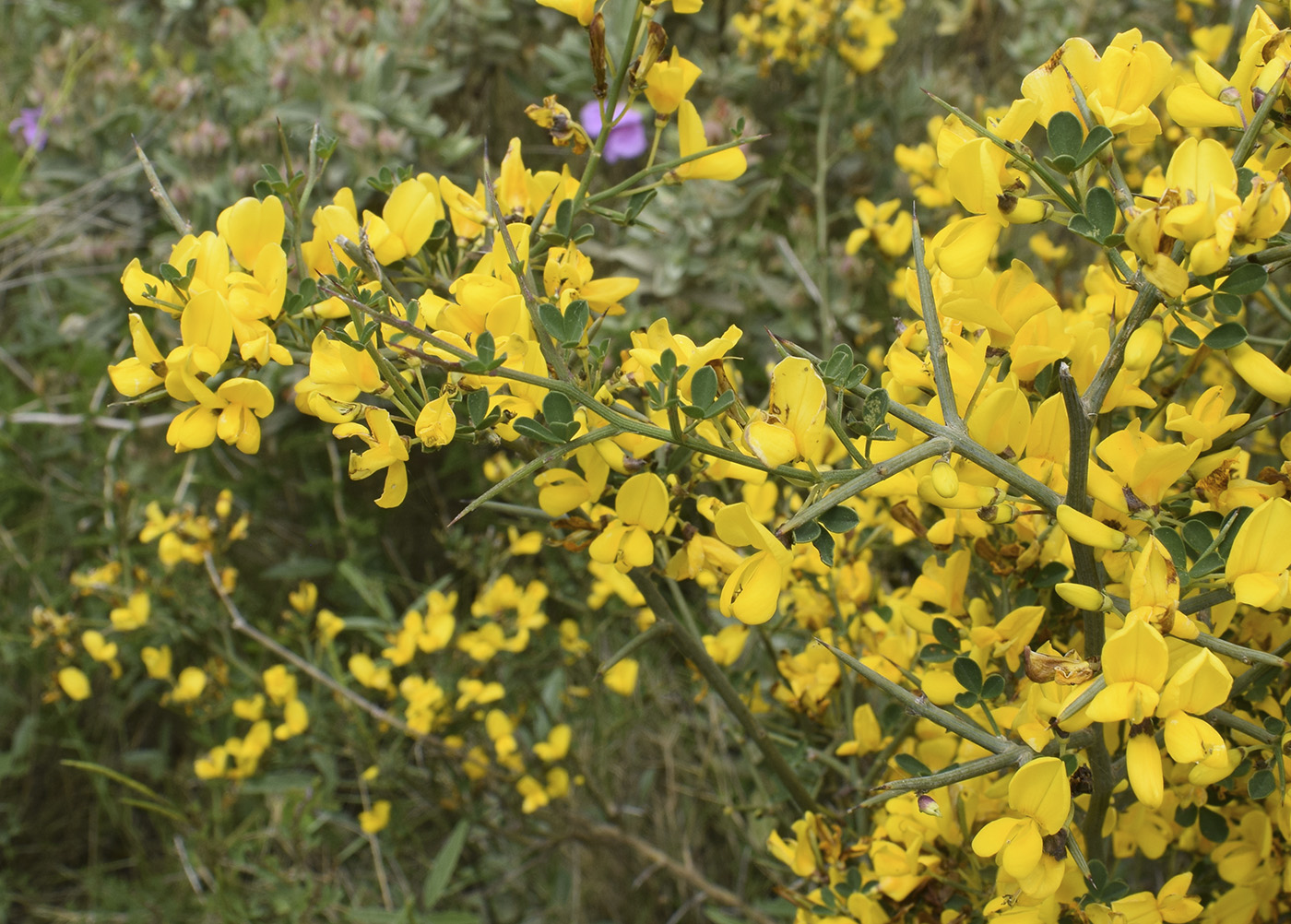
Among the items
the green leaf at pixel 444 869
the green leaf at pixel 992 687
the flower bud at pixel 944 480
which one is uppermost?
the flower bud at pixel 944 480

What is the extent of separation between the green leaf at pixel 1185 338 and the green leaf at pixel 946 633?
0.28m

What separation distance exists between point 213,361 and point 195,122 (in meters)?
1.94

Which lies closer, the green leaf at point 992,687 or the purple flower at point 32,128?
the green leaf at point 992,687

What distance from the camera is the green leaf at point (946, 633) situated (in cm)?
69

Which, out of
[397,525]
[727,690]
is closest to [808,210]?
[397,525]

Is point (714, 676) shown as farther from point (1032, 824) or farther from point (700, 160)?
point (700, 160)

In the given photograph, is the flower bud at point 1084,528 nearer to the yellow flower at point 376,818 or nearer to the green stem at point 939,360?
the green stem at point 939,360

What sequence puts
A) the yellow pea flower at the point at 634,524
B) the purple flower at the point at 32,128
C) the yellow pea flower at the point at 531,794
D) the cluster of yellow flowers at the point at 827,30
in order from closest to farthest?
1. the yellow pea flower at the point at 634,524
2. the yellow pea flower at the point at 531,794
3. the cluster of yellow flowers at the point at 827,30
4. the purple flower at the point at 32,128

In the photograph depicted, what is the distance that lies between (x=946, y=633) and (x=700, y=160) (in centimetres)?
43

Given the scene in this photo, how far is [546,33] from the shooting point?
8.50ft

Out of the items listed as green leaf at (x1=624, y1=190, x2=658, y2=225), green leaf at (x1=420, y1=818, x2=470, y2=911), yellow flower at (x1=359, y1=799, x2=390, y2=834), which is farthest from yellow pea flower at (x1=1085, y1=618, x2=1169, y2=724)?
yellow flower at (x1=359, y1=799, x2=390, y2=834)

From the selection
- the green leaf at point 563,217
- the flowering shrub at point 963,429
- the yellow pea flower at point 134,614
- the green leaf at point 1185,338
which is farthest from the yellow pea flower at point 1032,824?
the yellow pea flower at point 134,614

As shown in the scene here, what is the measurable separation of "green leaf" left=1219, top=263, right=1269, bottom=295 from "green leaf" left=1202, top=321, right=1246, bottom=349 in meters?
0.02

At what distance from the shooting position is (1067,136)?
48cm
